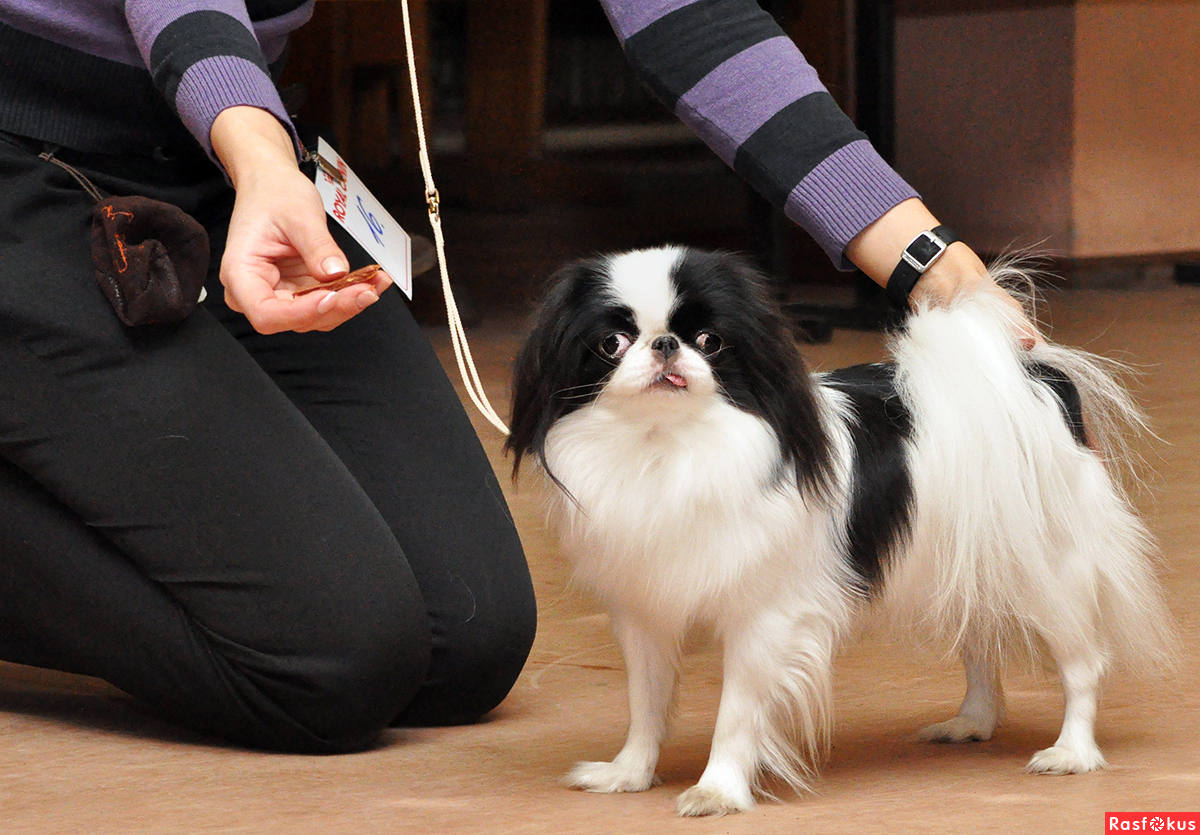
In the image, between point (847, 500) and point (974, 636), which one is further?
point (974, 636)

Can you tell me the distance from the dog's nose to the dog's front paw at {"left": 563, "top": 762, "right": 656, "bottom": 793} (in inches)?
15.8

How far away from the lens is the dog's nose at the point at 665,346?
1197 millimetres

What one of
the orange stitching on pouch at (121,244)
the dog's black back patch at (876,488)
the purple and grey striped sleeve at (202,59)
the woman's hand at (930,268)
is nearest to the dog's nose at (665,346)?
the dog's black back patch at (876,488)

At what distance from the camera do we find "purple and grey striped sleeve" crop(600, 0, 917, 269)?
1.44 meters

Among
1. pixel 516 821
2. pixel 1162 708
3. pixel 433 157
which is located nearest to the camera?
pixel 516 821

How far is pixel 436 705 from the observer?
1.62 meters

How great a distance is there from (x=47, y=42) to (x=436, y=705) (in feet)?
2.63

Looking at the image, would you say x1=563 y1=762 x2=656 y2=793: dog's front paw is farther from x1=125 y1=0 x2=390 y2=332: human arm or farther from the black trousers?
x1=125 y1=0 x2=390 y2=332: human arm

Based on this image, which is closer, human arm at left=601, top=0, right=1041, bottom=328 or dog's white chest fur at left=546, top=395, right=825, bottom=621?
dog's white chest fur at left=546, top=395, right=825, bottom=621

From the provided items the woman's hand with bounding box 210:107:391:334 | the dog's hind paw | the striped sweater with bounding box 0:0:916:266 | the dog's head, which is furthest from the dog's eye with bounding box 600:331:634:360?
the dog's hind paw

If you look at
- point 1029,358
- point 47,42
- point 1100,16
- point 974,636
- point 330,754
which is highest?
point 1100,16

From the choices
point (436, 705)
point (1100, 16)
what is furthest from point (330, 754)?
point (1100, 16)

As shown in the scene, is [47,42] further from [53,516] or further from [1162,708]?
[1162,708]

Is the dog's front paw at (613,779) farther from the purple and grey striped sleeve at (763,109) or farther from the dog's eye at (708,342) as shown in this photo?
the purple and grey striped sleeve at (763,109)
